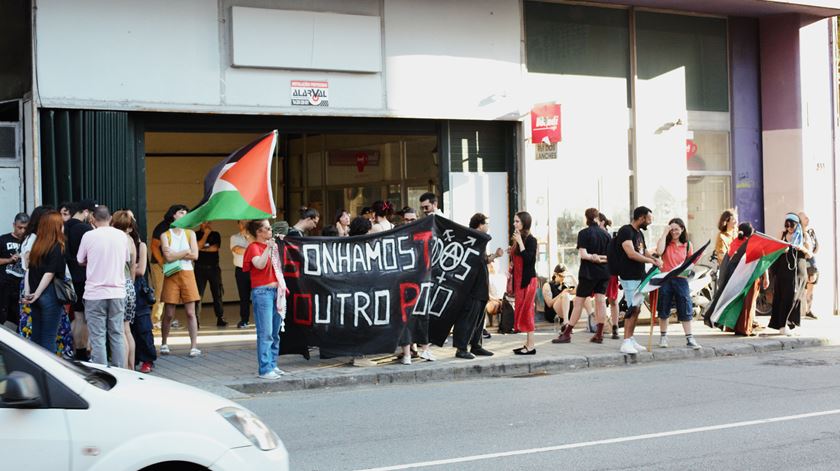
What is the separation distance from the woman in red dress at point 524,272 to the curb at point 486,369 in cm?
56

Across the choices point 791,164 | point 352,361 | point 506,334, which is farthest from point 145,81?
point 791,164

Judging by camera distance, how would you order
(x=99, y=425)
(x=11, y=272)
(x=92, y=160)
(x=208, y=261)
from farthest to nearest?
1. (x=208, y=261)
2. (x=92, y=160)
3. (x=11, y=272)
4. (x=99, y=425)

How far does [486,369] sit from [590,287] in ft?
9.48

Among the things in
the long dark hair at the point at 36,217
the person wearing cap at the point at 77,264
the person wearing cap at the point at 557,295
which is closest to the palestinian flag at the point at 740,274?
the person wearing cap at the point at 557,295

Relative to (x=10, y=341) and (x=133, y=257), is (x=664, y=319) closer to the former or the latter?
(x=133, y=257)

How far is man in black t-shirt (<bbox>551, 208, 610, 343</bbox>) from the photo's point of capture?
1447 centimetres

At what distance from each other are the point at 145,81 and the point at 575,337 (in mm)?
7285

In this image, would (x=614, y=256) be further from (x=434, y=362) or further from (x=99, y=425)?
(x=99, y=425)

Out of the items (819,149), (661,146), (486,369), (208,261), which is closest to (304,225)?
(486,369)

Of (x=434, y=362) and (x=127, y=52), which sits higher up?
(x=127, y=52)

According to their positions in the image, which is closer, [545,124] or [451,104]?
[451,104]

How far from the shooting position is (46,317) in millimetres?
11078

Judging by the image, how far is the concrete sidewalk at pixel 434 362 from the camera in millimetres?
11500

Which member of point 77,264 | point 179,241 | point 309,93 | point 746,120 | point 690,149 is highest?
point 309,93
